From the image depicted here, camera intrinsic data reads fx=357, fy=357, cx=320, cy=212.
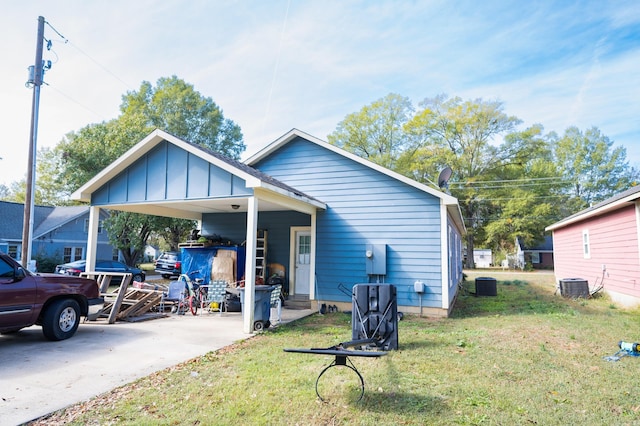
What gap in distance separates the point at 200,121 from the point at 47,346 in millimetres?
25655

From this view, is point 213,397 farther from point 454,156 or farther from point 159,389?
point 454,156

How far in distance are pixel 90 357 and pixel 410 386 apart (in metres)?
4.44

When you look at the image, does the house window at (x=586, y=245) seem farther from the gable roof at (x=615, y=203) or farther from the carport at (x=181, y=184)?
the carport at (x=181, y=184)

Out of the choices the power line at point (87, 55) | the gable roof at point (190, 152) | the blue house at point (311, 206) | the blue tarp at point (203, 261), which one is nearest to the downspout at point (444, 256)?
the blue house at point (311, 206)

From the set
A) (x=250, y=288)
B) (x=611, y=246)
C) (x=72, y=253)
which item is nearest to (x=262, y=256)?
(x=250, y=288)

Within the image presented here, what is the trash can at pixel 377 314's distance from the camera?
220 inches

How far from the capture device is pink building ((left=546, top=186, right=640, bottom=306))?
982cm

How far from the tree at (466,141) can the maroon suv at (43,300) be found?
31209 millimetres

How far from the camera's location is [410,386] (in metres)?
4.07

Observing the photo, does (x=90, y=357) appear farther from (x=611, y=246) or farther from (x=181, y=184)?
(x=611, y=246)

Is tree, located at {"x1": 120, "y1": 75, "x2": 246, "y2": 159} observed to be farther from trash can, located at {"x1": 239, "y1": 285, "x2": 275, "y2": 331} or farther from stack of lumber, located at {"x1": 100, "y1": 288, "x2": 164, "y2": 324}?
trash can, located at {"x1": 239, "y1": 285, "x2": 275, "y2": 331}

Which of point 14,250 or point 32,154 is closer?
point 32,154

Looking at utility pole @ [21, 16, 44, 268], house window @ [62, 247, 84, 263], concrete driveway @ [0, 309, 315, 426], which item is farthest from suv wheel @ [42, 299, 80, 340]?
house window @ [62, 247, 84, 263]

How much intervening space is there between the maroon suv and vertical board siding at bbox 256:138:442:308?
5.48 metres
